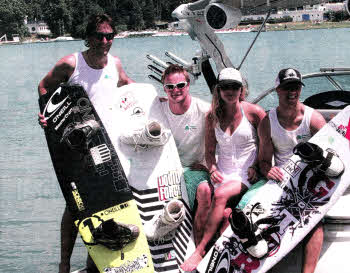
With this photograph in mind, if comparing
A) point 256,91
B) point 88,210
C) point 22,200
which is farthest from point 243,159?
point 256,91

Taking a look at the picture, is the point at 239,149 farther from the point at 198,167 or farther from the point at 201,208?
the point at 201,208

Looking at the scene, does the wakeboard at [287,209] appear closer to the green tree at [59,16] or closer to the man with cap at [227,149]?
the man with cap at [227,149]

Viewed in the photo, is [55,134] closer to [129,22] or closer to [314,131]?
[314,131]

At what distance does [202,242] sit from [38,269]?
376 cm

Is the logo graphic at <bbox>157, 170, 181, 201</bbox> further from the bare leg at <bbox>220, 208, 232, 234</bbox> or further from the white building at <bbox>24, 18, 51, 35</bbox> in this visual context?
the white building at <bbox>24, 18, 51, 35</bbox>

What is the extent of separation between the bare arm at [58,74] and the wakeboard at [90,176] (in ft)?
0.20

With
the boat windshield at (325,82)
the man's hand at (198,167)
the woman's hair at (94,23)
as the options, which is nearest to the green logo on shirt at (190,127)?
the man's hand at (198,167)

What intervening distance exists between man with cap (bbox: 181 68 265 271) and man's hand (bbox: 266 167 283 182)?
0.15 metres

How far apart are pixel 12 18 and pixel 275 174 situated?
109 m

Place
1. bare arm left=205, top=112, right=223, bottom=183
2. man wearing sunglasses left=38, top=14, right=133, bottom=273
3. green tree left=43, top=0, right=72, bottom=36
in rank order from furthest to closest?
green tree left=43, top=0, right=72, bottom=36, man wearing sunglasses left=38, top=14, right=133, bottom=273, bare arm left=205, top=112, right=223, bottom=183

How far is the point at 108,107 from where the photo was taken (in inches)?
212

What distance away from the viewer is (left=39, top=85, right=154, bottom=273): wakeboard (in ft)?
15.1

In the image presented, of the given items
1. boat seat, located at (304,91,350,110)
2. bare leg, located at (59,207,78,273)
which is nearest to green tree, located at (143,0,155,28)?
boat seat, located at (304,91,350,110)

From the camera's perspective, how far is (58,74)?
5199mm
